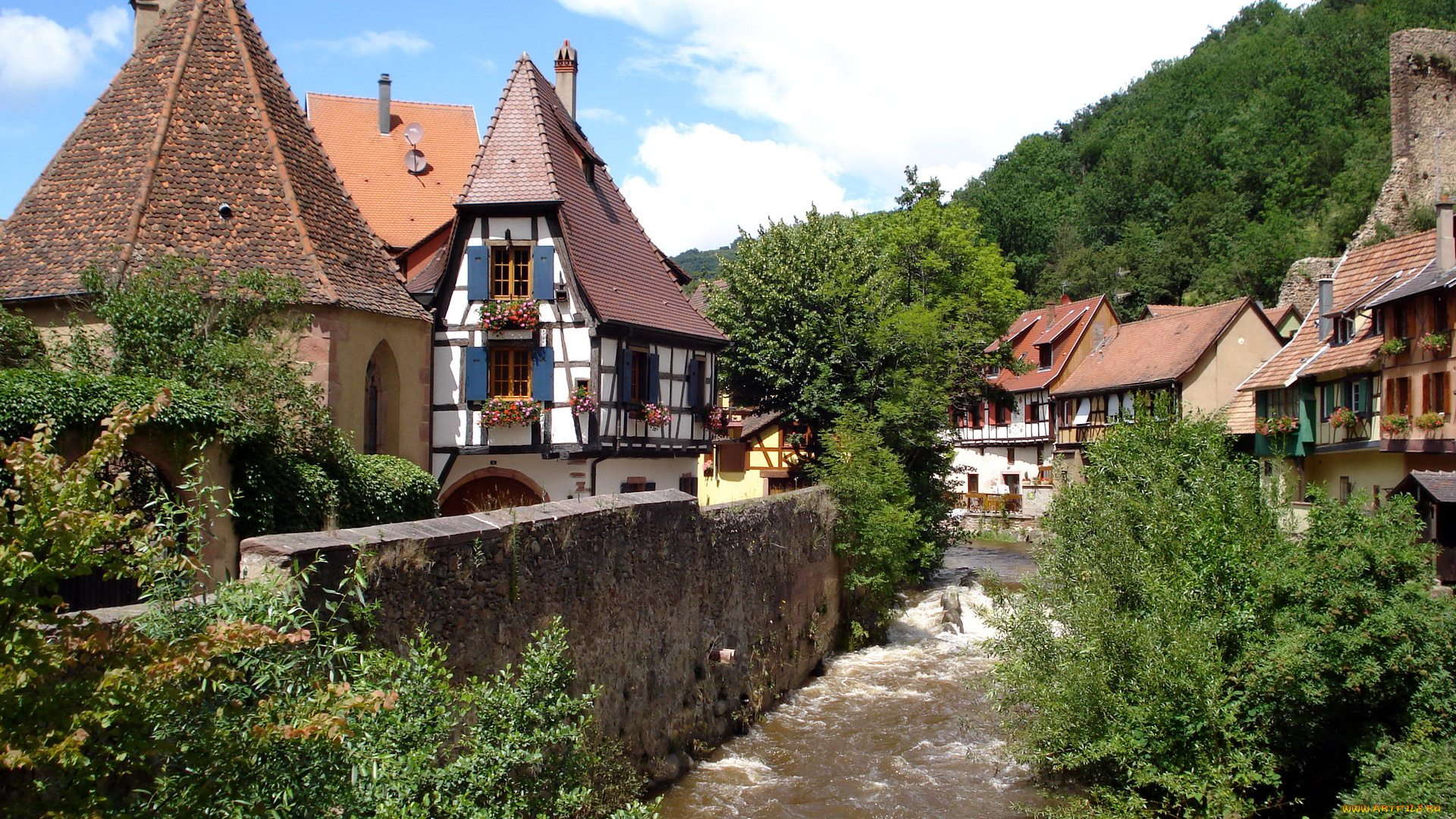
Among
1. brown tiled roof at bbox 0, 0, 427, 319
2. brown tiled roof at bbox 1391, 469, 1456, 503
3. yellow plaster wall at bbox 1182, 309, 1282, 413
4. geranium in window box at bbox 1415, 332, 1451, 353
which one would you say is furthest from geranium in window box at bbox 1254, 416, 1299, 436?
brown tiled roof at bbox 0, 0, 427, 319

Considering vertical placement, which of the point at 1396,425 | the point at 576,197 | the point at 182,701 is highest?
the point at 576,197

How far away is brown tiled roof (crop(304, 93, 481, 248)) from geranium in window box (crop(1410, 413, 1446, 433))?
22.1 meters

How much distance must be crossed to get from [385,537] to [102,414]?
5135 millimetres

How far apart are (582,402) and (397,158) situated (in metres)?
10.7

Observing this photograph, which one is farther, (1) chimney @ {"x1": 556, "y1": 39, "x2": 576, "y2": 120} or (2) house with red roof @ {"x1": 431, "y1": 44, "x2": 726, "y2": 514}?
(1) chimney @ {"x1": 556, "y1": 39, "x2": 576, "y2": 120}

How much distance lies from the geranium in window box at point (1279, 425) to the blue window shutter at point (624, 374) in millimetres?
18473

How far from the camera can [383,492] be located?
585 inches

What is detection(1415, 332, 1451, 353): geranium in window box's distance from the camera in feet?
75.7

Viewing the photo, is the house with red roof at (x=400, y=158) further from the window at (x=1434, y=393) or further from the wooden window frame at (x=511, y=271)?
the window at (x=1434, y=393)

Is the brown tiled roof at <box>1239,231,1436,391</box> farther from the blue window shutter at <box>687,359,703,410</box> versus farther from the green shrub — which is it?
the green shrub

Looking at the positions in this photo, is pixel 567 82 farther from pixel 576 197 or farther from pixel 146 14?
pixel 146 14

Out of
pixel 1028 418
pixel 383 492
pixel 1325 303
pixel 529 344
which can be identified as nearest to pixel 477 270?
pixel 529 344

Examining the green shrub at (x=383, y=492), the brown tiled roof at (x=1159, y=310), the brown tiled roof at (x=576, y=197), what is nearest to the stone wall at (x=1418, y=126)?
the brown tiled roof at (x=1159, y=310)

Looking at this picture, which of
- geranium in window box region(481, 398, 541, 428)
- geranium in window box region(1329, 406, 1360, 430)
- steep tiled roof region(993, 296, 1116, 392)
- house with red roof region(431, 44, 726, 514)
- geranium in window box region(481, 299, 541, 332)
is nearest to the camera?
geranium in window box region(481, 398, 541, 428)
